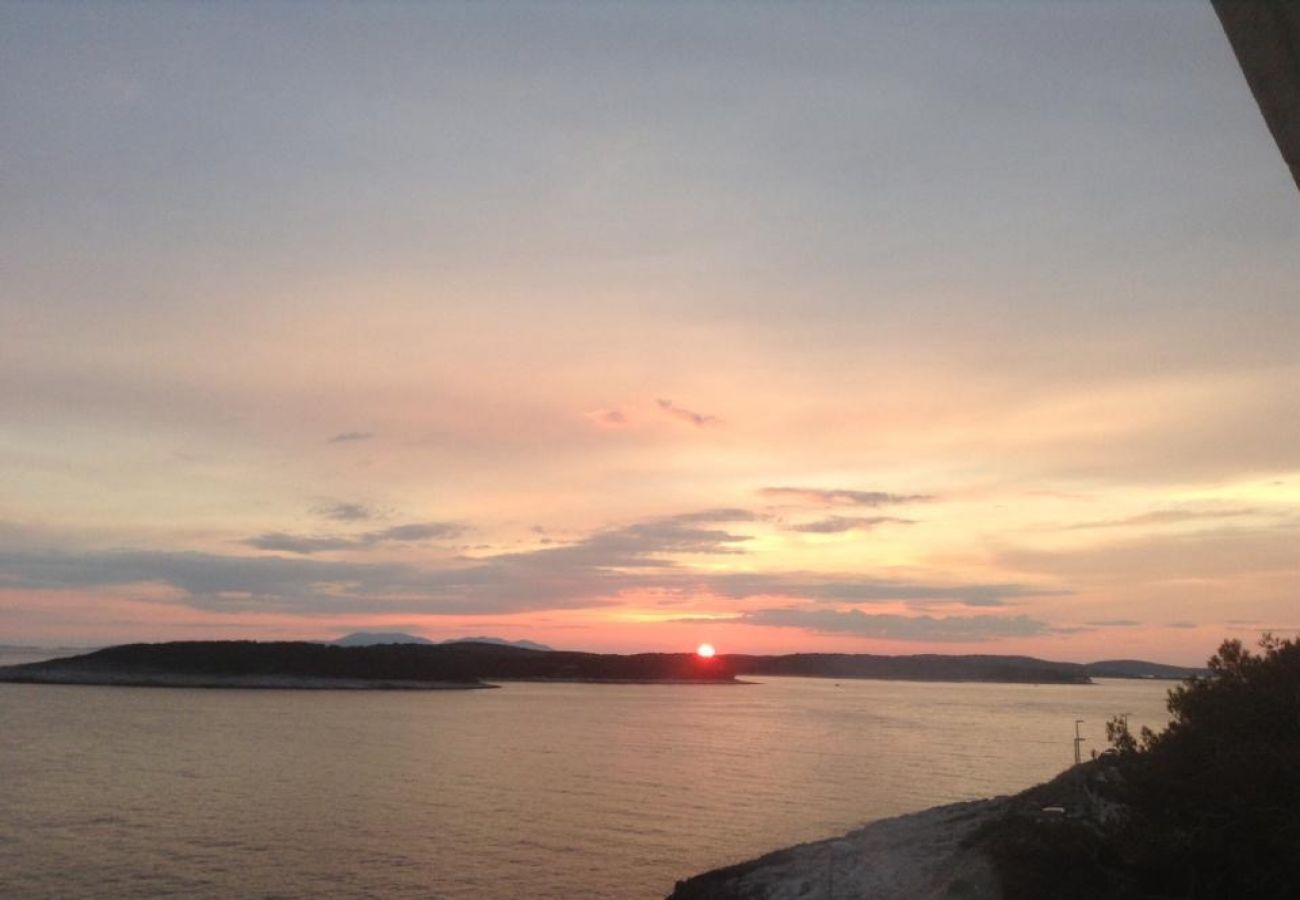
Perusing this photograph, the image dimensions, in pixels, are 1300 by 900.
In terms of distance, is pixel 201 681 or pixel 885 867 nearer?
pixel 885 867

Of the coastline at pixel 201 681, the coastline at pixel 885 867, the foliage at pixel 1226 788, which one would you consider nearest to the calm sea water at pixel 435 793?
the coastline at pixel 885 867

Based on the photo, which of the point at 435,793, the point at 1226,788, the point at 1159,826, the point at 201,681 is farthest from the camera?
the point at 201,681

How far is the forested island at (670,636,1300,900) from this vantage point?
730 inches

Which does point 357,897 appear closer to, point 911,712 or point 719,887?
point 719,887

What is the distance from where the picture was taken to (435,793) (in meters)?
54.2

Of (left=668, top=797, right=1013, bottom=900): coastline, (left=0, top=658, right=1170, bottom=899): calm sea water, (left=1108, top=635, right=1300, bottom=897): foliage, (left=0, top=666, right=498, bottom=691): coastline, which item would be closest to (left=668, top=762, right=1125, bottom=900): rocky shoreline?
(left=668, top=797, right=1013, bottom=900): coastline

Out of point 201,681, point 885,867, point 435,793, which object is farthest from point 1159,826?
point 201,681

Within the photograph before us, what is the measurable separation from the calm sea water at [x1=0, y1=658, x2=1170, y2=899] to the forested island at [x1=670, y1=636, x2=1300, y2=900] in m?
12.4

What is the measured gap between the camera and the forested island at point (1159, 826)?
60.8 feet

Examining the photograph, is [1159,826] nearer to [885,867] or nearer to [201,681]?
[885,867]

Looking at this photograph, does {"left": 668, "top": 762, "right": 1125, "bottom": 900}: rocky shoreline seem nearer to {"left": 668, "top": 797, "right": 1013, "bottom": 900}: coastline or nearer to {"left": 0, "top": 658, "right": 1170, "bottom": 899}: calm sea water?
{"left": 668, "top": 797, "right": 1013, "bottom": 900}: coastline

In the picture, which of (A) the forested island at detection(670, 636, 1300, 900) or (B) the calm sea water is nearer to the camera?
(A) the forested island at detection(670, 636, 1300, 900)

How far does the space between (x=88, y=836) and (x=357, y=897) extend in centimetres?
1506

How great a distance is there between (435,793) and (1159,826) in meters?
42.3
